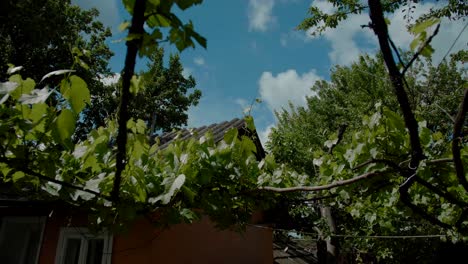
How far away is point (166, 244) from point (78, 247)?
3.81 feet

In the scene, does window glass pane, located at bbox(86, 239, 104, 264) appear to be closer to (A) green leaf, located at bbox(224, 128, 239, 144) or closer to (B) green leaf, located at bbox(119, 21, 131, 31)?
(A) green leaf, located at bbox(224, 128, 239, 144)

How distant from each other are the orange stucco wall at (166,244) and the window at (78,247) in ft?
0.34

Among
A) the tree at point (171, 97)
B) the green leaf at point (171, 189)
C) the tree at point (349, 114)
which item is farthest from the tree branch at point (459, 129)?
the tree at point (171, 97)

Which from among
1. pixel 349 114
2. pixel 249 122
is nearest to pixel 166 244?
pixel 249 122

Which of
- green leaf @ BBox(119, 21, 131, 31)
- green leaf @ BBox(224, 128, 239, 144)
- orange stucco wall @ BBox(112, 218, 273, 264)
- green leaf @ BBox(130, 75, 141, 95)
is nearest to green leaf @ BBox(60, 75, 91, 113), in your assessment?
green leaf @ BBox(130, 75, 141, 95)

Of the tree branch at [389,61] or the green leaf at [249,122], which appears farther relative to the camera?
the green leaf at [249,122]

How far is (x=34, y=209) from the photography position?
16.3 ft

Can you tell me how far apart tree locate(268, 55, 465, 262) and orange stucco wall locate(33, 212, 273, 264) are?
2.64 m

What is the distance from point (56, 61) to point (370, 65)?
46.5 feet

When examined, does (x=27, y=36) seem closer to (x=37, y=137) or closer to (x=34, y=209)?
(x=34, y=209)

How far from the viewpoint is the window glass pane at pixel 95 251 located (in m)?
4.73

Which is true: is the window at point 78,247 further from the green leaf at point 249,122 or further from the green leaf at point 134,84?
the green leaf at point 134,84

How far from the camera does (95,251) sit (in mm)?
4789

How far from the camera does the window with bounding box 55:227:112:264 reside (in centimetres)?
467
